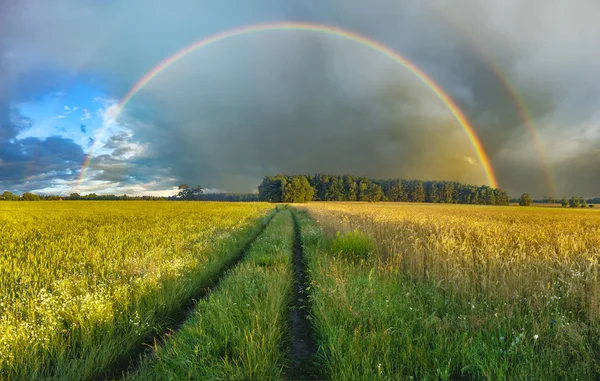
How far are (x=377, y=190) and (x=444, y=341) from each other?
137 m

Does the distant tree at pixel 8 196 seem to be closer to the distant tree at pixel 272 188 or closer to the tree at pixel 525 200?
the distant tree at pixel 272 188

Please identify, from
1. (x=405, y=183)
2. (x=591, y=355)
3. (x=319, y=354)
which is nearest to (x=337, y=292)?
(x=319, y=354)

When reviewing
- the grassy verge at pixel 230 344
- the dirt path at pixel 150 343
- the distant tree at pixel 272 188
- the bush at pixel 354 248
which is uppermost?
the distant tree at pixel 272 188

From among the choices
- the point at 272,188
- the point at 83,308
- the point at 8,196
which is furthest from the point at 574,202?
the point at 8,196

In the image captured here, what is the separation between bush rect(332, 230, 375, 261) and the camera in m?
9.45

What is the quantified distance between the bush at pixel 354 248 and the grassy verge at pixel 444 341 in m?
3.87

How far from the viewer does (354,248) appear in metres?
9.66

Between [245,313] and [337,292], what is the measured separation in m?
1.89

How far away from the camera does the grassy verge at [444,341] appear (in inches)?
131

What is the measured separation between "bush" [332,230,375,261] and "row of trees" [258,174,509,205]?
116443mm

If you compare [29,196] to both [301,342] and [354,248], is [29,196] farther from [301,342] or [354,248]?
[301,342]

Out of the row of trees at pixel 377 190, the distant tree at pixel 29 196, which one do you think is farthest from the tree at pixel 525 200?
the distant tree at pixel 29 196

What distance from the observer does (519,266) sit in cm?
604

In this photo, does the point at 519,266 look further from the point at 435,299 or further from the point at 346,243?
the point at 346,243
